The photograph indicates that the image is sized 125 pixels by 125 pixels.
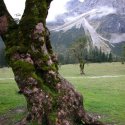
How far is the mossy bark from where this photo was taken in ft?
50.9

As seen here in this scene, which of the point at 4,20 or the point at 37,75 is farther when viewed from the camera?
the point at 4,20

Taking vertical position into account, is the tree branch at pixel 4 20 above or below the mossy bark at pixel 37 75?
above

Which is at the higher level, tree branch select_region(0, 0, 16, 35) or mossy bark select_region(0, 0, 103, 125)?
tree branch select_region(0, 0, 16, 35)

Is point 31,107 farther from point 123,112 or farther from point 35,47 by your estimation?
point 123,112

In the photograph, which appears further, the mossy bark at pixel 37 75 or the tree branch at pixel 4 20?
the tree branch at pixel 4 20

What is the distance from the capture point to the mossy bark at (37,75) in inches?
610

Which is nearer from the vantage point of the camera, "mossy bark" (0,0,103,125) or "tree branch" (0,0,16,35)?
"mossy bark" (0,0,103,125)

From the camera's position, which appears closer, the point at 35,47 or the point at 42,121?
the point at 42,121

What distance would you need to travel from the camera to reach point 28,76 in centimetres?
1587

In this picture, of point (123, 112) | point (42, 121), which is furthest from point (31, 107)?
point (123, 112)

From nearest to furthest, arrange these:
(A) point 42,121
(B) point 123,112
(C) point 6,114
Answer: (A) point 42,121, (C) point 6,114, (B) point 123,112

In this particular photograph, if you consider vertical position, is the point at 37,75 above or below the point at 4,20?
below

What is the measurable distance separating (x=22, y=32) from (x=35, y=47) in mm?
943

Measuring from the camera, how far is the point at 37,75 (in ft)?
54.2
